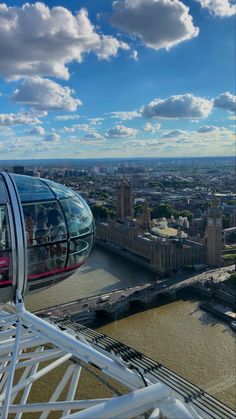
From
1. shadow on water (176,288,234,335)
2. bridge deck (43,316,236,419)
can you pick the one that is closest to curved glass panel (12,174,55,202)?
bridge deck (43,316,236,419)

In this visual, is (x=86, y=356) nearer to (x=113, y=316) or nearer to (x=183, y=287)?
(x=113, y=316)

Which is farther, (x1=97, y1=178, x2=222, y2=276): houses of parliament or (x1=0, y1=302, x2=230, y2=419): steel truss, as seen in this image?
(x1=97, y1=178, x2=222, y2=276): houses of parliament

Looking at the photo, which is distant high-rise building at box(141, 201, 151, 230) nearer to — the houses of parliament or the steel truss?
the houses of parliament

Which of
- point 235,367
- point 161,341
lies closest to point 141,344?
point 161,341

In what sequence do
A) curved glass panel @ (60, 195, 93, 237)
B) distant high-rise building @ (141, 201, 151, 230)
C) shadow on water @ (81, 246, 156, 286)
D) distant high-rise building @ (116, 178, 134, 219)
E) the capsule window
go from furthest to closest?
distant high-rise building @ (116, 178, 134, 219), distant high-rise building @ (141, 201, 151, 230), shadow on water @ (81, 246, 156, 286), curved glass panel @ (60, 195, 93, 237), the capsule window

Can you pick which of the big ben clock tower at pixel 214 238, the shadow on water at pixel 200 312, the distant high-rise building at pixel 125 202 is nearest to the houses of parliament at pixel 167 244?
the big ben clock tower at pixel 214 238

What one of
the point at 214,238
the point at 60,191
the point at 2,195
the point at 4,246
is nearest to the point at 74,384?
the point at 4,246
